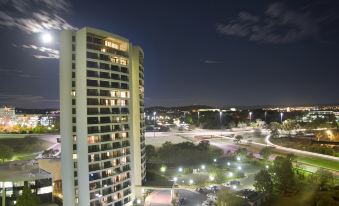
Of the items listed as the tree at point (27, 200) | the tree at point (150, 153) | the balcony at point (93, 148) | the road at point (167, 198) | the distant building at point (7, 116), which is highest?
the distant building at point (7, 116)

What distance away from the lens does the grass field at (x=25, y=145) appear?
6037 centimetres

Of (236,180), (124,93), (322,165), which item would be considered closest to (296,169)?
(322,165)

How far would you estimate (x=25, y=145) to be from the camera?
64.2 m

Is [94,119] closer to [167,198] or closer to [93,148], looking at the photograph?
[93,148]

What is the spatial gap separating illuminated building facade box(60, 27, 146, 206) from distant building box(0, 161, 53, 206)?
5.99m

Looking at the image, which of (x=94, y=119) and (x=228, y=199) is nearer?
(x=228, y=199)

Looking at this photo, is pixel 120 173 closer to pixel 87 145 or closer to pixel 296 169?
pixel 87 145

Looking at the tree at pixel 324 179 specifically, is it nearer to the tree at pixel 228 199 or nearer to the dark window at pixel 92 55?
the tree at pixel 228 199

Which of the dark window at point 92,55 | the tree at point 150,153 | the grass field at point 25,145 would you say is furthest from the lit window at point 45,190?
the grass field at point 25,145

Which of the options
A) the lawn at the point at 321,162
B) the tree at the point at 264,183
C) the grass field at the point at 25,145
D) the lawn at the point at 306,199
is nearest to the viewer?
the lawn at the point at 306,199

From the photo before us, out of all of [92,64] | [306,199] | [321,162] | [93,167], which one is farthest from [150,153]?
[306,199]

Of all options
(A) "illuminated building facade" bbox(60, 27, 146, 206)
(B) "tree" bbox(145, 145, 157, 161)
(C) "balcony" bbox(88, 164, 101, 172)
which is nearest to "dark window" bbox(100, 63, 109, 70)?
(A) "illuminated building facade" bbox(60, 27, 146, 206)

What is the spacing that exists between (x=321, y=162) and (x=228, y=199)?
24.3m

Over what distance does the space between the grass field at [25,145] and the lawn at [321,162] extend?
46.6 m
